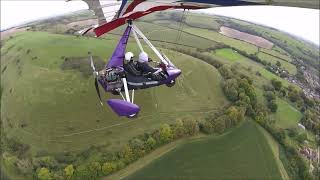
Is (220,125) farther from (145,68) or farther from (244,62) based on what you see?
(145,68)

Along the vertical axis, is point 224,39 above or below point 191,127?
above

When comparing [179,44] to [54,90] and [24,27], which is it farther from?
[24,27]

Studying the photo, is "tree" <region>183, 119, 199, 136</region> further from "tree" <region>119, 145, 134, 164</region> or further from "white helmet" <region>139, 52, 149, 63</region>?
"white helmet" <region>139, 52, 149, 63</region>

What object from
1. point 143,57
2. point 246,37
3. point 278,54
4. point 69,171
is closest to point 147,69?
point 143,57

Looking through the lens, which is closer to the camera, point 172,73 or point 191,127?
point 172,73

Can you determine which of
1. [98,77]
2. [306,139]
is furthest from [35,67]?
[306,139]

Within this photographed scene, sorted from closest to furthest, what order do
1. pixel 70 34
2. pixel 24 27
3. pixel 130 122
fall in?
pixel 130 122 < pixel 70 34 < pixel 24 27

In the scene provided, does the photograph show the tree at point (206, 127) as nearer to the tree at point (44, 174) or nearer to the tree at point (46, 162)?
the tree at point (46, 162)
